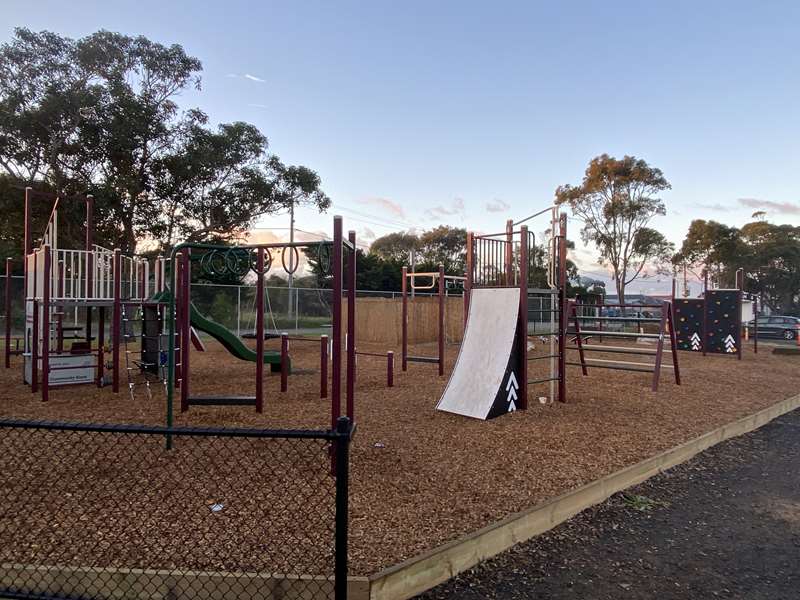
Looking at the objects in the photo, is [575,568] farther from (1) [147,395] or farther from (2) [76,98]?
(2) [76,98]

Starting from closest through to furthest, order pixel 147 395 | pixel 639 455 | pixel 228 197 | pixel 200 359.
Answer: pixel 639 455
pixel 147 395
pixel 200 359
pixel 228 197

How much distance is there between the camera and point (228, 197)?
20219 millimetres

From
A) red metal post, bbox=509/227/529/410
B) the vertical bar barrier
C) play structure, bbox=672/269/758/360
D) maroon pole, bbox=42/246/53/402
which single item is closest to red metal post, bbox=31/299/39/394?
maroon pole, bbox=42/246/53/402

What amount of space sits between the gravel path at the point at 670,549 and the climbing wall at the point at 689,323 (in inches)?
483

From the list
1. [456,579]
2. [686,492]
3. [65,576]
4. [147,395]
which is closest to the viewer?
[65,576]

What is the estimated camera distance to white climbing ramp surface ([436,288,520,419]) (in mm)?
6289

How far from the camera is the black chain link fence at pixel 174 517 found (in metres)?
2.54

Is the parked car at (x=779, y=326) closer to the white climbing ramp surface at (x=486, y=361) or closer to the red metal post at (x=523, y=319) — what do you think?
the white climbing ramp surface at (x=486, y=361)

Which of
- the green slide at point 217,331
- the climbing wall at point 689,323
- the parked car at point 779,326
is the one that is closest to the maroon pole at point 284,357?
the green slide at point 217,331

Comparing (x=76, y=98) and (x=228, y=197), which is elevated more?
(x=76, y=98)

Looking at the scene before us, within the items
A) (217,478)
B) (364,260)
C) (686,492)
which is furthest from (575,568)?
(364,260)

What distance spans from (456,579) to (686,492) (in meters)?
2.54

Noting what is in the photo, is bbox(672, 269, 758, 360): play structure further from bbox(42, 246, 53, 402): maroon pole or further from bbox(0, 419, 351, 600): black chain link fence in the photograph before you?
bbox(42, 246, 53, 402): maroon pole

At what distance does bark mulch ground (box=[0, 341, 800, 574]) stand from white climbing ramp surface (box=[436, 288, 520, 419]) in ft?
0.66
